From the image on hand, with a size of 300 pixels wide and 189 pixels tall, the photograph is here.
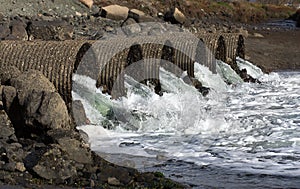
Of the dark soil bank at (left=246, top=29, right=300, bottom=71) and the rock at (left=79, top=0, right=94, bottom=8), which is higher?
the rock at (left=79, top=0, right=94, bottom=8)

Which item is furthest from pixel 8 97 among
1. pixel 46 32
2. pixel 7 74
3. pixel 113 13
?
pixel 113 13

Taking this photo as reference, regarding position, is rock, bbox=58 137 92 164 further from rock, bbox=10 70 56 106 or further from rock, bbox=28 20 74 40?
rock, bbox=28 20 74 40

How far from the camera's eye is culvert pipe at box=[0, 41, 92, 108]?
45.8ft

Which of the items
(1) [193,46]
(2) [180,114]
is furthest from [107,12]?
(2) [180,114]

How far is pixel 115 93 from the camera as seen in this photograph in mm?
15953

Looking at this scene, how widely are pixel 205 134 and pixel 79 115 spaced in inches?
108

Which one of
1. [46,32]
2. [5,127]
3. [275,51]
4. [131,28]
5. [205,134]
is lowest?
[5,127]

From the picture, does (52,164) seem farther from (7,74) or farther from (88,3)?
(88,3)

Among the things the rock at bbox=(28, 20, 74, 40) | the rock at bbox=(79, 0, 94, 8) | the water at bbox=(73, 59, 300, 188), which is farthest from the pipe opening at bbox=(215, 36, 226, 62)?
the rock at bbox=(79, 0, 94, 8)

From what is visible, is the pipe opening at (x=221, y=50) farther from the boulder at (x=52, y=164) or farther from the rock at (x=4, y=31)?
the boulder at (x=52, y=164)

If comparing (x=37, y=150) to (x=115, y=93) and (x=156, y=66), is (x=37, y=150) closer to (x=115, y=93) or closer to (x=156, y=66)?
(x=115, y=93)

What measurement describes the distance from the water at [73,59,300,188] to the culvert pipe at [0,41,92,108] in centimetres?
90

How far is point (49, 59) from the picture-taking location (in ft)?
47.1

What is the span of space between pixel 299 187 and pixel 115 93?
26.4 ft
